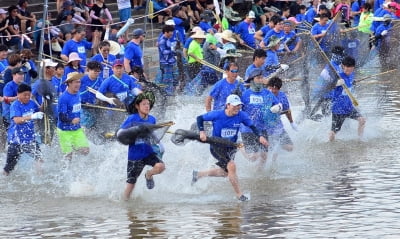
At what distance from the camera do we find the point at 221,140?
14.5 m

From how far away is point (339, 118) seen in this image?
18312 mm

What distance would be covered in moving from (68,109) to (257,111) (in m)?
2.70

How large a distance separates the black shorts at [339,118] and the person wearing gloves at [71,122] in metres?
4.40

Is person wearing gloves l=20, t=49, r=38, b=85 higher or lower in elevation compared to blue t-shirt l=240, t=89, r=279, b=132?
higher

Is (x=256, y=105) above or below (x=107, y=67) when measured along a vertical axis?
below

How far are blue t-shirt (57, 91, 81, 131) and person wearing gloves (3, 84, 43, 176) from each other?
1.06ft

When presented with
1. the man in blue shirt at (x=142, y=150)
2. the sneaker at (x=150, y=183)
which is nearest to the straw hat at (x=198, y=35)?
the man in blue shirt at (x=142, y=150)

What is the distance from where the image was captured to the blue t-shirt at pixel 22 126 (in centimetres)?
1602

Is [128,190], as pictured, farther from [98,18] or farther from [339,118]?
[98,18]

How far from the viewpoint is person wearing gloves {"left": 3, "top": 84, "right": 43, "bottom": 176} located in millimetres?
15984

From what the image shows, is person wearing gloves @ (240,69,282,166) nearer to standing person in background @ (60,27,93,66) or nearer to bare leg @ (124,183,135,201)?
bare leg @ (124,183,135,201)

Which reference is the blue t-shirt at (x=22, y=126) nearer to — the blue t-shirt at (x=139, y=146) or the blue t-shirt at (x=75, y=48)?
the blue t-shirt at (x=139, y=146)

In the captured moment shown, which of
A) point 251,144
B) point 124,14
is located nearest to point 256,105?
point 251,144

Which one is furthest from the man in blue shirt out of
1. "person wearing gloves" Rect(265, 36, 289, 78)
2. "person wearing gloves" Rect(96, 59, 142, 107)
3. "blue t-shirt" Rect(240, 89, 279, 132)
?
"person wearing gloves" Rect(265, 36, 289, 78)
